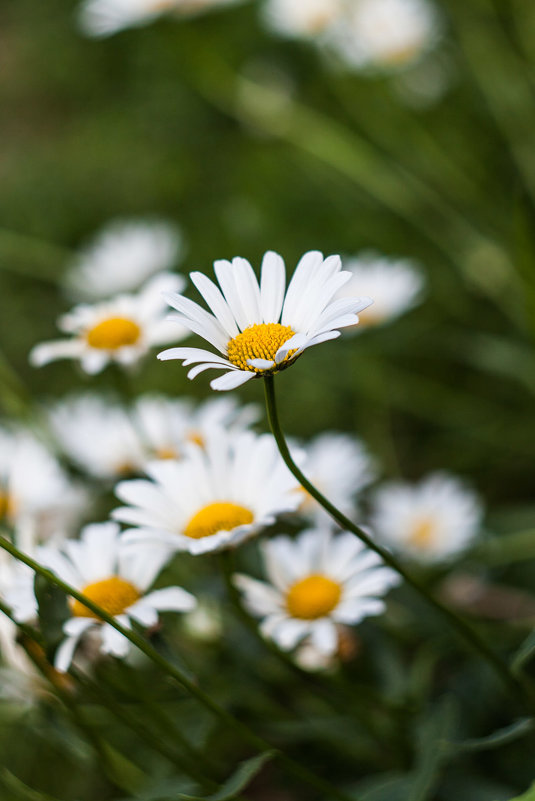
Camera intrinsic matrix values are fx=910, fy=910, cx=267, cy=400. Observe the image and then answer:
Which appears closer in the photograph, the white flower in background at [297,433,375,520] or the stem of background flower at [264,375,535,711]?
the stem of background flower at [264,375,535,711]

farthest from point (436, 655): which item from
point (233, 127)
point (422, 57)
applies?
point (233, 127)

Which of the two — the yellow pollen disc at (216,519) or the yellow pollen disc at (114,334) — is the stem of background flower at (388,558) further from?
the yellow pollen disc at (114,334)

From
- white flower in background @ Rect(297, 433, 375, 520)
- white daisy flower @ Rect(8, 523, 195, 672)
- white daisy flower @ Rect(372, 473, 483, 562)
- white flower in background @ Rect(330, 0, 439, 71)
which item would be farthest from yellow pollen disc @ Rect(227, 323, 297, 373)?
white flower in background @ Rect(330, 0, 439, 71)

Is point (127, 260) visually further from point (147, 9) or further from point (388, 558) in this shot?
point (388, 558)

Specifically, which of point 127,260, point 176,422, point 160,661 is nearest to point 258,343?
point 160,661

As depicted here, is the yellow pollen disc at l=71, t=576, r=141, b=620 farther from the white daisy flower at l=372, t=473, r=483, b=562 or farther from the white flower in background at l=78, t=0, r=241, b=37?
the white flower in background at l=78, t=0, r=241, b=37

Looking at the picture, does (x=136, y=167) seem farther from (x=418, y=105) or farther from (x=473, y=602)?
(x=473, y=602)
